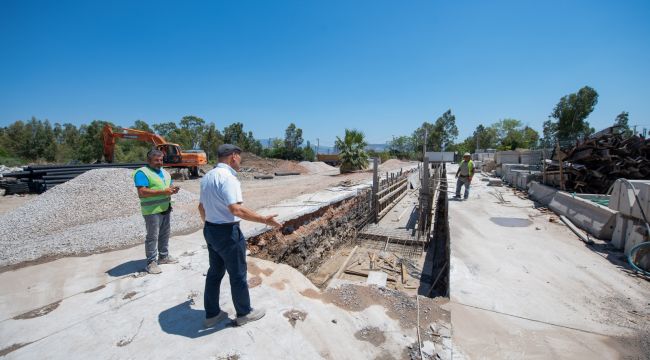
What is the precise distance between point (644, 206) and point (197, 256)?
7005 millimetres

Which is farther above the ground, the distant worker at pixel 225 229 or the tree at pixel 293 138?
the tree at pixel 293 138

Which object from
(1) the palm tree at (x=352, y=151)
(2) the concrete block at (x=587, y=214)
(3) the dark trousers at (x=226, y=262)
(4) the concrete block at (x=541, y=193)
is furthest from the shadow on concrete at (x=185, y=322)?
(1) the palm tree at (x=352, y=151)

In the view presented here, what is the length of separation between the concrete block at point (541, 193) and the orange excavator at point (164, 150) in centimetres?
1632

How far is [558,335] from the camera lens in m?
2.78

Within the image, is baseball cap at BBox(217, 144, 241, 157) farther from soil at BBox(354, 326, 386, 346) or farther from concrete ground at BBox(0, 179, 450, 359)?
soil at BBox(354, 326, 386, 346)

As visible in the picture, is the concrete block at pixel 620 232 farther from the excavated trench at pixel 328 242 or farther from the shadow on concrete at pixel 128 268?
the shadow on concrete at pixel 128 268

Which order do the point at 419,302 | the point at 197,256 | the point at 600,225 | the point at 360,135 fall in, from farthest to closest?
the point at 360,135
the point at 600,225
the point at 197,256
the point at 419,302

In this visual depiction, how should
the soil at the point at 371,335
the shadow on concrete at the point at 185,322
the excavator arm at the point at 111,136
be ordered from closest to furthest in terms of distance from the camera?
the shadow on concrete at the point at 185,322 → the soil at the point at 371,335 → the excavator arm at the point at 111,136

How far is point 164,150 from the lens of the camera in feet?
51.2

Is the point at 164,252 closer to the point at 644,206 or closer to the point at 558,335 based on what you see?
the point at 558,335

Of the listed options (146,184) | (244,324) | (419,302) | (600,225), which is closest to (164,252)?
(146,184)

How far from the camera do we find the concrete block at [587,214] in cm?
516

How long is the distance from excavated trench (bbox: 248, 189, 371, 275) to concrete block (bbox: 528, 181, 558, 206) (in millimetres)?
5407

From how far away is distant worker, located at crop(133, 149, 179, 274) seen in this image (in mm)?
3359
